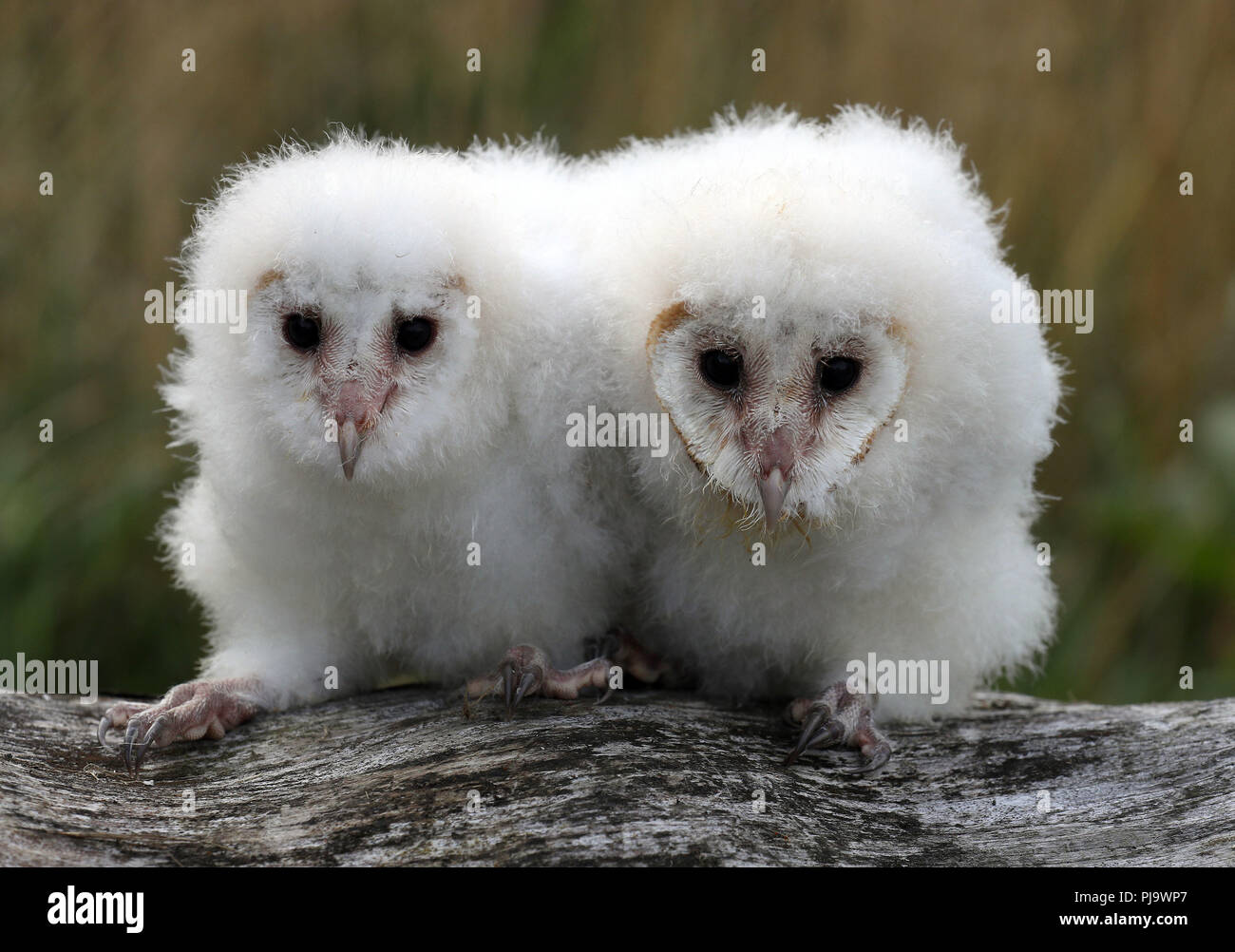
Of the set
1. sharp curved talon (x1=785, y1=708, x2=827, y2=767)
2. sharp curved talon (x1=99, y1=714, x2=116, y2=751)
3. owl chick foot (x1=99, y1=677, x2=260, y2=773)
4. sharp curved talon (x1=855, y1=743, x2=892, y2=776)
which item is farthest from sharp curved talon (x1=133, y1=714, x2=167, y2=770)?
sharp curved talon (x1=855, y1=743, x2=892, y2=776)

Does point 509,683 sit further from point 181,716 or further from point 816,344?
point 816,344

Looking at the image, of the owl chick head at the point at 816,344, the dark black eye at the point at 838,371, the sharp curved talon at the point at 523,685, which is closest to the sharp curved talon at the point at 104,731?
the sharp curved talon at the point at 523,685

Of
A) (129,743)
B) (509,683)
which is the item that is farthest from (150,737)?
(509,683)

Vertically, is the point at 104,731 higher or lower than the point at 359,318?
lower

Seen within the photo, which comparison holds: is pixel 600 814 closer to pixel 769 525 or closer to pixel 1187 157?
pixel 769 525

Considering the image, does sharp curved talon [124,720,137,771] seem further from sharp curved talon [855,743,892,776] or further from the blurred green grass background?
the blurred green grass background
